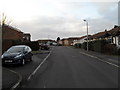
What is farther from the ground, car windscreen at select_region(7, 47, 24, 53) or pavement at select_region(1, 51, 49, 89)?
car windscreen at select_region(7, 47, 24, 53)

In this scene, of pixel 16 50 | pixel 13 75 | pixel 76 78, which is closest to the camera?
pixel 76 78

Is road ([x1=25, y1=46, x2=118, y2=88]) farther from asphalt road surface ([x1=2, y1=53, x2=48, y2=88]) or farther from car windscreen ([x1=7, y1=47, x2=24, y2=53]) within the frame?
car windscreen ([x1=7, y1=47, x2=24, y2=53])

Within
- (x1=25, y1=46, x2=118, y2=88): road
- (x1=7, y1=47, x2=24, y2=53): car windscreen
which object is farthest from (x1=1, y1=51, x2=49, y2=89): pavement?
(x1=7, y1=47, x2=24, y2=53): car windscreen

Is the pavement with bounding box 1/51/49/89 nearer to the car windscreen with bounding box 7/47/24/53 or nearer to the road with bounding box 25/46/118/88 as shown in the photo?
the road with bounding box 25/46/118/88

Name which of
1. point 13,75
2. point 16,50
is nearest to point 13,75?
point 13,75

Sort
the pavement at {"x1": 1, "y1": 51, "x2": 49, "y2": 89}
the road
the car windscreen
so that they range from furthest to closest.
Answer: the car windscreen, the pavement at {"x1": 1, "y1": 51, "x2": 49, "y2": 89}, the road

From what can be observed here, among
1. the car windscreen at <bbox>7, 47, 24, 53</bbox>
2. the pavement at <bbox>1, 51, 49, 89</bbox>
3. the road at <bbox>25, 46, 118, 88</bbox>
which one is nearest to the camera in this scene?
the road at <bbox>25, 46, 118, 88</bbox>

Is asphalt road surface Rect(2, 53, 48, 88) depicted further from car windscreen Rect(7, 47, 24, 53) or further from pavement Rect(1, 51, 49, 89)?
car windscreen Rect(7, 47, 24, 53)

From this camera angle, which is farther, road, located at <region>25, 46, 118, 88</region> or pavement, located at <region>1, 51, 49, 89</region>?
pavement, located at <region>1, 51, 49, 89</region>

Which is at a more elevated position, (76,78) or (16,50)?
(16,50)

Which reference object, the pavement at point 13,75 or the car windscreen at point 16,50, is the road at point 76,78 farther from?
the car windscreen at point 16,50

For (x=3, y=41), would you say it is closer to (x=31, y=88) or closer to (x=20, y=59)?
(x=20, y=59)

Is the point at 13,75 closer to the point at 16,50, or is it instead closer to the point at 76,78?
the point at 76,78

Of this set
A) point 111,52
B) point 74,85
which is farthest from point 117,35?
point 74,85
